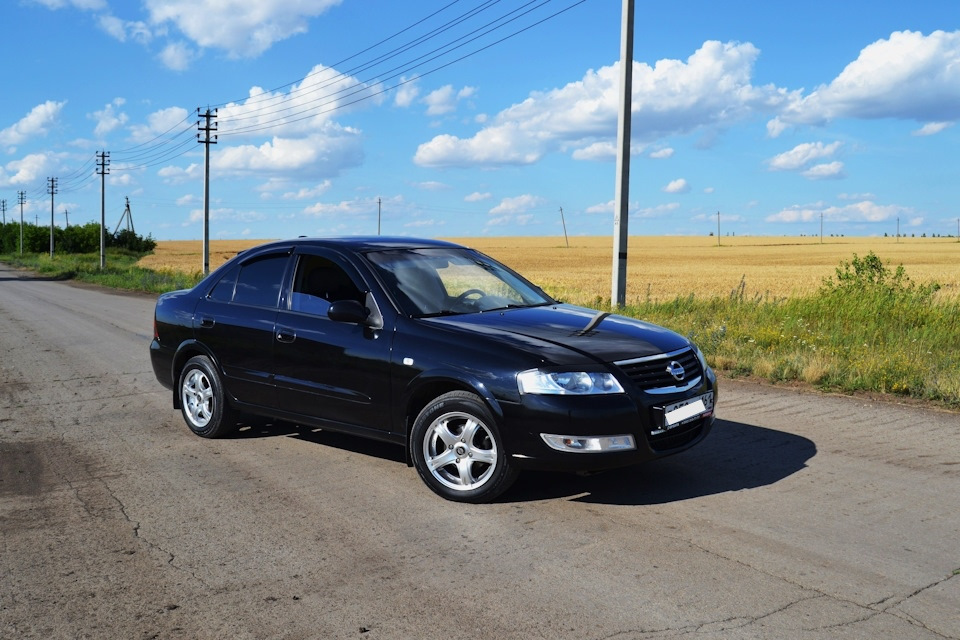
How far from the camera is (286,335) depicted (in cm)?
652

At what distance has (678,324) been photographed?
44.1 ft

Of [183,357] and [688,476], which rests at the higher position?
[183,357]

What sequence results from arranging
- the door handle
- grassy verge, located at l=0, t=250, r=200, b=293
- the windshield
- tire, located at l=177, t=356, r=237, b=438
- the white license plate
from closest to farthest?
the white license plate → the windshield → the door handle → tire, located at l=177, t=356, r=237, b=438 → grassy verge, located at l=0, t=250, r=200, b=293

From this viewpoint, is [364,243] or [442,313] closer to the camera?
[442,313]

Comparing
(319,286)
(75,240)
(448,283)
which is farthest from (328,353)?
(75,240)

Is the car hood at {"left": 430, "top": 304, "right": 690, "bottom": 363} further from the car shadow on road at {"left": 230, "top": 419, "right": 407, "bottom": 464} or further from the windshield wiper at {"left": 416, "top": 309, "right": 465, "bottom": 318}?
the car shadow on road at {"left": 230, "top": 419, "right": 407, "bottom": 464}

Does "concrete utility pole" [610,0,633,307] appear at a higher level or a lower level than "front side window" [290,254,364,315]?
higher

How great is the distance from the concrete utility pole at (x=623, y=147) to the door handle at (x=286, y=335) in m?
8.91

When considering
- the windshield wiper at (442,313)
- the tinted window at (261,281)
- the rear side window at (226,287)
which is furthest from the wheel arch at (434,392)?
the rear side window at (226,287)

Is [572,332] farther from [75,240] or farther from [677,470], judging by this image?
[75,240]

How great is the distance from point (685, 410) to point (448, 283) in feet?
6.27

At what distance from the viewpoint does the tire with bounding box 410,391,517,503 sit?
534 centimetres

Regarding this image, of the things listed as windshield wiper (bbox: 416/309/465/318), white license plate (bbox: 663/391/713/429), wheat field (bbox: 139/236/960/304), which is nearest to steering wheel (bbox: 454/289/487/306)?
windshield wiper (bbox: 416/309/465/318)

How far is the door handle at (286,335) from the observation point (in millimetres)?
6469
